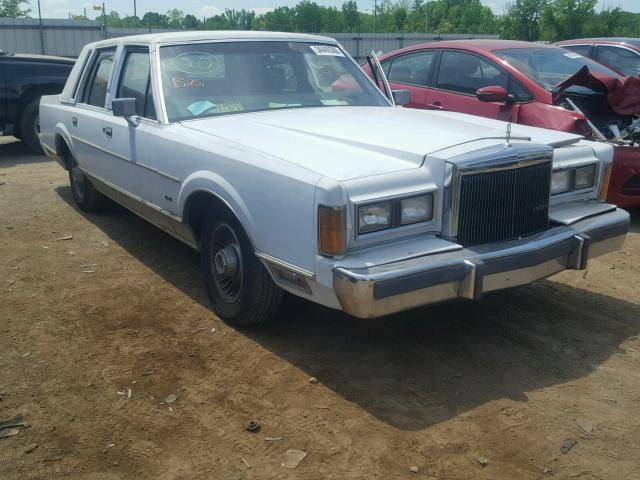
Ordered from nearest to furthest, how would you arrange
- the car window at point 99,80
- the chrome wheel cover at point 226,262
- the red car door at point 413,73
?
the chrome wheel cover at point 226,262
the car window at point 99,80
the red car door at point 413,73

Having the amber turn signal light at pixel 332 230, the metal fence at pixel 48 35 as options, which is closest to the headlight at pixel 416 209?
the amber turn signal light at pixel 332 230

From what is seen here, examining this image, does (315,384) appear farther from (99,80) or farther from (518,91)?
(518,91)

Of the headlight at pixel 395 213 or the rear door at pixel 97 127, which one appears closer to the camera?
the headlight at pixel 395 213

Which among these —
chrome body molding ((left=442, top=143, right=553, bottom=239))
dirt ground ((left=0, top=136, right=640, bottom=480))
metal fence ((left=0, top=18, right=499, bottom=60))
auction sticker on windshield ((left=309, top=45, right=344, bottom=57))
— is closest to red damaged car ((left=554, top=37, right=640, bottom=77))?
dirt ground ((left=0, top=136, right=640, bottom=480))

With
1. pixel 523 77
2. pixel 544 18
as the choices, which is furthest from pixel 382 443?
pixel 544 18

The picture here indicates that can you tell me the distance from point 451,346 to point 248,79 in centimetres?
230

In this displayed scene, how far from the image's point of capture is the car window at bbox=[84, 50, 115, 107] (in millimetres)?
5801

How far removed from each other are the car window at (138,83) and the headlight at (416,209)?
2173mm

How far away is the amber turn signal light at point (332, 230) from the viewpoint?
3146 mm

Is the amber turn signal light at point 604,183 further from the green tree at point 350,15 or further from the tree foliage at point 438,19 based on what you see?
A: the green tree at point 350,15

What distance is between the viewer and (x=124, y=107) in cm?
470

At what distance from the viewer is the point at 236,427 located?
3.14 metres

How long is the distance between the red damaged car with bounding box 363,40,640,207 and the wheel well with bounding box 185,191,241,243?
328cm

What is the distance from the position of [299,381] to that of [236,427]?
502mm
